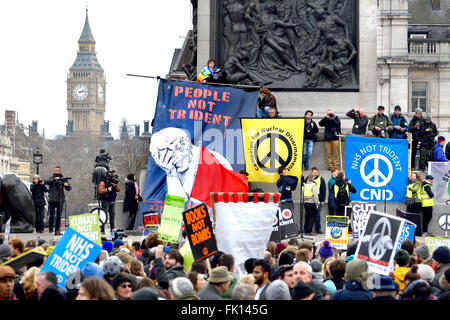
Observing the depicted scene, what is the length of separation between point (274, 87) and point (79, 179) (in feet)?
344

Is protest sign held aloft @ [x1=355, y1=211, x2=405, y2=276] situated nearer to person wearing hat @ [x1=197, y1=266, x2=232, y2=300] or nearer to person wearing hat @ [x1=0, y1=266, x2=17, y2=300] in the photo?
person wearing hat @ [x1=197, y1=266, x2=232, y2=300]

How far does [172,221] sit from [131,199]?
887 centimetres

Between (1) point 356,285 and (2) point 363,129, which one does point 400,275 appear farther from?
(2) point 363,129

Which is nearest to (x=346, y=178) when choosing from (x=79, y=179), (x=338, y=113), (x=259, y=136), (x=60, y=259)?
(x=259, y=136)

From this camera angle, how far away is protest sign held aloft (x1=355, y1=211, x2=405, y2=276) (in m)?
11.1

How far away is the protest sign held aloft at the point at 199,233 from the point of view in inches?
501

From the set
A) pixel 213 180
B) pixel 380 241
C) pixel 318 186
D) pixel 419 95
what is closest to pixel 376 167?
pixel 318 186

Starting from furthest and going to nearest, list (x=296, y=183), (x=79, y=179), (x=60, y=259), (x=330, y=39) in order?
(x=79, y=179)
(x=330, y=39)
(x=296, y=183)
(x=60, y=259)

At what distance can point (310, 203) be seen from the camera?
22.8m

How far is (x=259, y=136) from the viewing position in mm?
23406

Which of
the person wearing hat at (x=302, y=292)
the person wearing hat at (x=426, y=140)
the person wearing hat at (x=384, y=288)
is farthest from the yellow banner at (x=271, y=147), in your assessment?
the person wearing hat at (x=302, y=292)

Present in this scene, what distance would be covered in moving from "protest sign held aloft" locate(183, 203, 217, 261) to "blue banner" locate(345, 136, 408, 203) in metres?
10.2

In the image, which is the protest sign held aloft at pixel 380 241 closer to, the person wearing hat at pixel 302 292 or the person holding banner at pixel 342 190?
the person wearing hat at pixel 302 292
